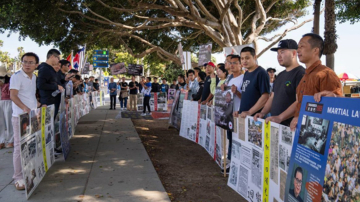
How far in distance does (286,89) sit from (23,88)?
396cm

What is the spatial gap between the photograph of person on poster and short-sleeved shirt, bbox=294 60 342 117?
29.0 inches

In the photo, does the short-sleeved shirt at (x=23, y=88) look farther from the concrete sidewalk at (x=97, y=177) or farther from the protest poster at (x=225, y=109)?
the protest poster at (x=225, y=109)

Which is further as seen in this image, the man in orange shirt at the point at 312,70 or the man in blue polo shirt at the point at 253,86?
the man in blue polo shirt at the point at 253,86

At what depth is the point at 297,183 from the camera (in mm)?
2879

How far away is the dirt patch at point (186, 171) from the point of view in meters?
4.81

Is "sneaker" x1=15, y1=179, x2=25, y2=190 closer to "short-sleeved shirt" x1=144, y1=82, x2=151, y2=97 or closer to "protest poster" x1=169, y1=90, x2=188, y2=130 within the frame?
"protest poster" x1=169, y1=90, x2=188, y2=130

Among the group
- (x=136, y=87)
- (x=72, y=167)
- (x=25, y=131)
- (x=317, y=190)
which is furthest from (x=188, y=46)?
(x=317, y=190)

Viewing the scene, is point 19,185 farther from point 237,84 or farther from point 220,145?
Answer: point 237,84

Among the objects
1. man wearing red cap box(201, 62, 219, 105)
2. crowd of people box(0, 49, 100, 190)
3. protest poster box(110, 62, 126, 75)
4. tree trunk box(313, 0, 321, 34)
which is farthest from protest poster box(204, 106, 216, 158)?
protest poster box(110, 62, 126, 75)

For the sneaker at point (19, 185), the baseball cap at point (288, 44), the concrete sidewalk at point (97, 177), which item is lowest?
the concrete sidewalk at point (97, 177)

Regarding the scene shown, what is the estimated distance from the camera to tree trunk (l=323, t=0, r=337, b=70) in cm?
1011

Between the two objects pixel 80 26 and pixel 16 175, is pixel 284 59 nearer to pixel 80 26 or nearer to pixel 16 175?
pixel 16 175

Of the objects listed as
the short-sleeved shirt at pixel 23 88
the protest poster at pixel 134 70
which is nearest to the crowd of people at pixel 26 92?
the short-sleeved shirt at pixel 23 88

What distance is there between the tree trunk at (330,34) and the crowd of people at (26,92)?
777cm
